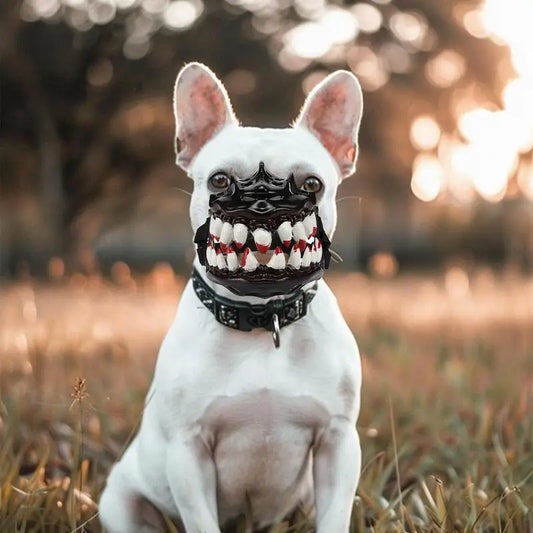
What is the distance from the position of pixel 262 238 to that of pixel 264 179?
168 millimetres

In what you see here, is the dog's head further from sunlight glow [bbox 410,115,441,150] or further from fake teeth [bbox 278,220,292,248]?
sunlight glow [bbox 410,115,441,150]

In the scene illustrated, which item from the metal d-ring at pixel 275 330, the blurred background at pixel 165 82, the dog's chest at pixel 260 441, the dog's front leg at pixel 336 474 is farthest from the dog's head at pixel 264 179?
the blurred background at pixel 165 82

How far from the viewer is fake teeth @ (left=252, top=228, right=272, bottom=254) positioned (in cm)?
207

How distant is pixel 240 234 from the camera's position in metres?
2.08

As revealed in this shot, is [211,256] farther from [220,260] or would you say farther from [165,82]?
[165,82]

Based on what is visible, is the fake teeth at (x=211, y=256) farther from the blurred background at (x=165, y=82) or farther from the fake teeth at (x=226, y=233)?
the blurred background at (x=165, y=82)

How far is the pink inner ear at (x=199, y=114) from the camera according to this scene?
2.56 metres

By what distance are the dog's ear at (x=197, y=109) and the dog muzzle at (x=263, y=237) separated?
47cm

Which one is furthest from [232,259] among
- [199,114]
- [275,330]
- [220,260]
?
[199,114]

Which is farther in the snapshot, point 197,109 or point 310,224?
point 197,109

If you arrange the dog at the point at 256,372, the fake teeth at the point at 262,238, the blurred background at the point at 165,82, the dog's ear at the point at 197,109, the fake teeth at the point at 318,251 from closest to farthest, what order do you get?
1. the fake teeth at the point at 262,238
2. the fake teeth at the point at 318,251
3. the dog at the point at 256,372
4. the dog's ear at the point at 197,109
5. the blurred background at the point at 165,82

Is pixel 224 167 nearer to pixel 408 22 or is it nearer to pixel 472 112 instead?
pixel 408 22

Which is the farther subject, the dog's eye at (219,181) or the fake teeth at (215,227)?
the dog's eye at (219,181)

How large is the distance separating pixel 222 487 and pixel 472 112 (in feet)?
47.6
